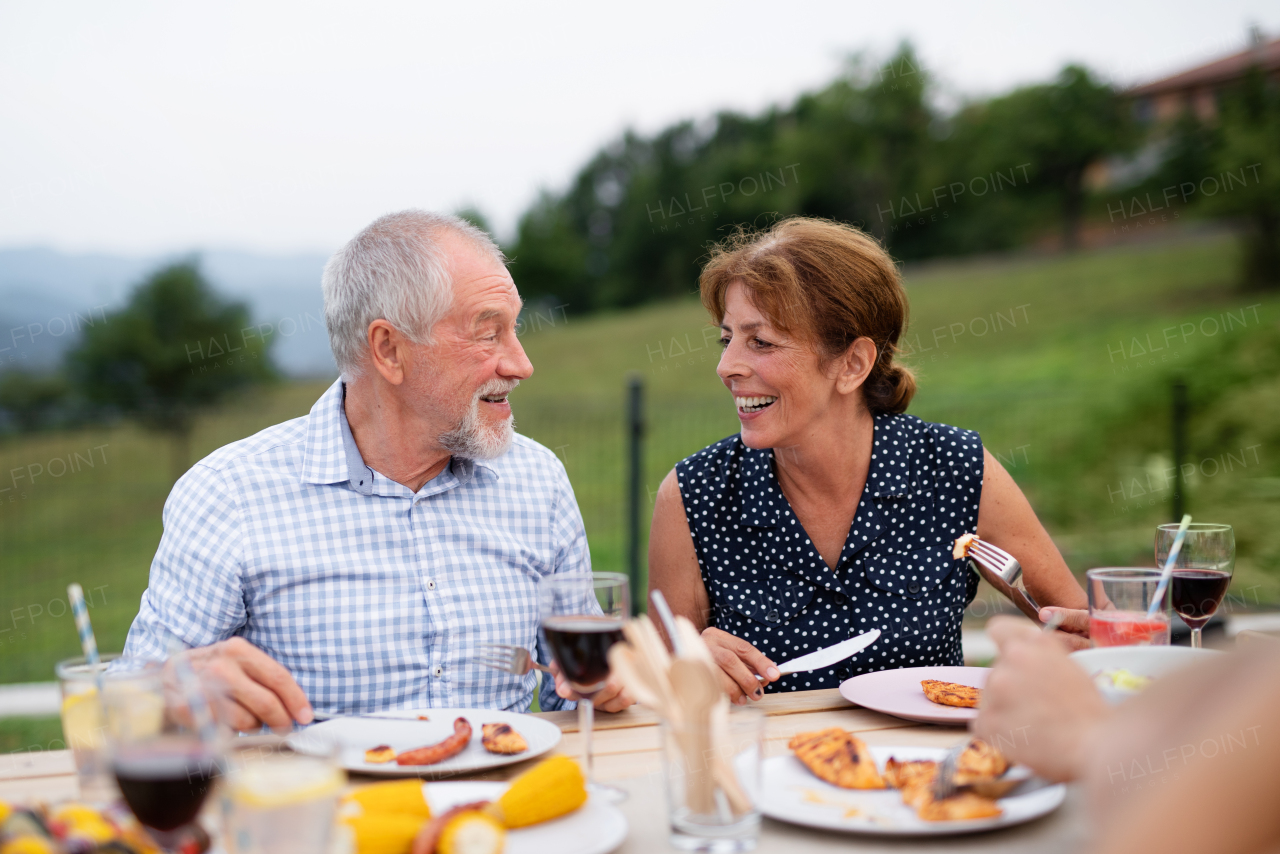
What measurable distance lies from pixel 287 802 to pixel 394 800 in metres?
0.32

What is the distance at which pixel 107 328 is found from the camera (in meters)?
12.8

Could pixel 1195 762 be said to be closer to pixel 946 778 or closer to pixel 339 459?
pixel 946 778

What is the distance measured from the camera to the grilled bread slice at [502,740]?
1.65 m

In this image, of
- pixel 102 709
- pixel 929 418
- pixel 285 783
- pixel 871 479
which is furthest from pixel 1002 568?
pixel 929 418

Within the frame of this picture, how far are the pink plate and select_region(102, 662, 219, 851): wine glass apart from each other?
1185 mm

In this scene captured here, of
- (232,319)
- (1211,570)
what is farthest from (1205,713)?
(232,319)

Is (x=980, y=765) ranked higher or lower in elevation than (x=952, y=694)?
higher

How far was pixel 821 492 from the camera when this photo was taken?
281 centimetres

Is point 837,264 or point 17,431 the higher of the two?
point 837,264

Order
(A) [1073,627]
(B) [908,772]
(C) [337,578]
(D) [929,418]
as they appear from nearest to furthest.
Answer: (B) [908,772] < (A) [1073,627] < (C) [337,578] < (D) [929,418]

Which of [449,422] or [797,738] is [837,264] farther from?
[797,738]

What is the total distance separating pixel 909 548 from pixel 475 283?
1316mm

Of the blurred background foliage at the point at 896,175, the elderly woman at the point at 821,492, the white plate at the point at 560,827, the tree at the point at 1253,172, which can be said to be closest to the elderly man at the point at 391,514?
the elderly woman at the point at 821,492

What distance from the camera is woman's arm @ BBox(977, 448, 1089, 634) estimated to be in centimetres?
264
